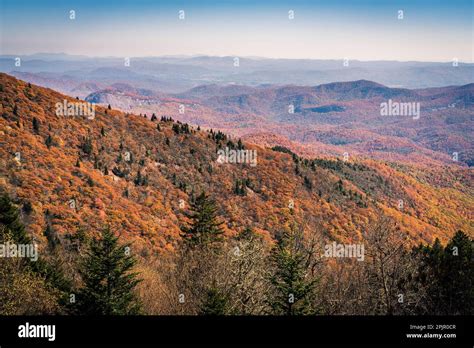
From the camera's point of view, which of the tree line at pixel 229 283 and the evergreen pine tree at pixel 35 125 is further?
the evergreen pine tree at pixel 35 125

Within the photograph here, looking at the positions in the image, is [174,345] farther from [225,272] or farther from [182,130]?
[182,130]

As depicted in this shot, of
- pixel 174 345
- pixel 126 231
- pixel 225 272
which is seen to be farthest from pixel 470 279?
pixel 126 231

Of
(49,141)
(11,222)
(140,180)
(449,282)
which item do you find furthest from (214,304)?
(49,141)

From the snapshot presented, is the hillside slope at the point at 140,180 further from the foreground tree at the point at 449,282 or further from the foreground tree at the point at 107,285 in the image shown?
the foreground tree at the point at 107,285

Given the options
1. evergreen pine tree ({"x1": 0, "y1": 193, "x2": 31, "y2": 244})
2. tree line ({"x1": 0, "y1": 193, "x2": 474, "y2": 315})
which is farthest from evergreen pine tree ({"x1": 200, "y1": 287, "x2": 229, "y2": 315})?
evergreen pine tree ({"x1": 0, "y1": 193, "x2": 31, "y2": 244})

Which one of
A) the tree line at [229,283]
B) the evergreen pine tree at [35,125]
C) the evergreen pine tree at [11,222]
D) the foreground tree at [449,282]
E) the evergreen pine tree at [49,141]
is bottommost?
the foreground tree at [449,282]

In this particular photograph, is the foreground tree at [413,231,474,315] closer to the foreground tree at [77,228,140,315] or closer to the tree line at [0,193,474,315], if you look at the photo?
the tree line at [0,193,474,315]

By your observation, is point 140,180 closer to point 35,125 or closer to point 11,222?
point 35,125

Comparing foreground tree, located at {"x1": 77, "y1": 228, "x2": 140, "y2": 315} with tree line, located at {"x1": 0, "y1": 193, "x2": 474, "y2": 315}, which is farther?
tree line, located at {"x1": 0, "y1": 193, "x2": 474, "y2": 315}

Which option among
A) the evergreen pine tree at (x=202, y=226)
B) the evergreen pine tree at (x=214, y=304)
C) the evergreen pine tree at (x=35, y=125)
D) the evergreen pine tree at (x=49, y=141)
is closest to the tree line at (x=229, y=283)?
the evergreen pine tree at (x=214, y=304)
